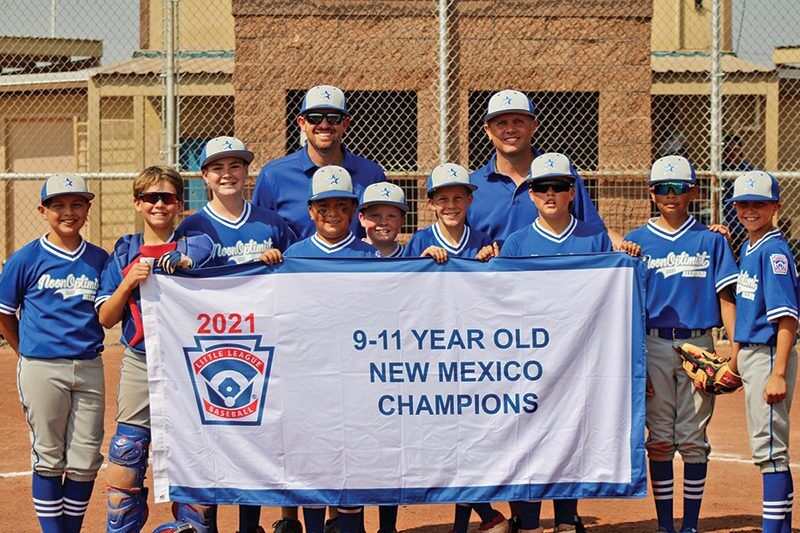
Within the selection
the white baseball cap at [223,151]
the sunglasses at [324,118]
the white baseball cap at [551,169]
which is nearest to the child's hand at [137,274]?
the white baseball cap at [223,151]

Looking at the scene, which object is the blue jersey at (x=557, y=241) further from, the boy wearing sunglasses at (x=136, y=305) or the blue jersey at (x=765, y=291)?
the boy wearing sunglasses at (x=136, y=305)

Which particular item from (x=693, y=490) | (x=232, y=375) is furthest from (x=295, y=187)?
(x=693, y=490)

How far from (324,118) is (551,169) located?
1.36 metres

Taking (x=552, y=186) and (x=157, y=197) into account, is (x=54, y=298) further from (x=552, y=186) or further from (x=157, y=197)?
(x=552, y=186)

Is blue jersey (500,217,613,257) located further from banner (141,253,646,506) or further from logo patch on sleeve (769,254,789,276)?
logo patch on sleeve (769,254,789,276)

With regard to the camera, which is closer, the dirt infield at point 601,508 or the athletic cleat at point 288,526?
the athletic cleat at point 288,526

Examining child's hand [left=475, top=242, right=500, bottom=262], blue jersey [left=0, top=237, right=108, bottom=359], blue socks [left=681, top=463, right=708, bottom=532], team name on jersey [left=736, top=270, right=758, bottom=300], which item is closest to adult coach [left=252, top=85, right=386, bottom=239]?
child's hand [left=475, top=242, right=500, bottom=262]

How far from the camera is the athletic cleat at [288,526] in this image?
5.91 m

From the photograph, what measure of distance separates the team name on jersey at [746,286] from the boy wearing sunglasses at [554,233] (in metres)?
0.59

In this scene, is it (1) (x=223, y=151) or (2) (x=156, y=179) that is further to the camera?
(1) (x=223, y=151)

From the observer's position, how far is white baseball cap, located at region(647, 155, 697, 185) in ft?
18.7

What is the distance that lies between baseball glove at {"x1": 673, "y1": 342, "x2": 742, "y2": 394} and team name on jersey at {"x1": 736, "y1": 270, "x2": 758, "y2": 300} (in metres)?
0.35

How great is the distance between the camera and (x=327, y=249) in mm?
5621

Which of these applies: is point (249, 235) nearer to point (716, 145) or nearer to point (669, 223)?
point (669, 223)
